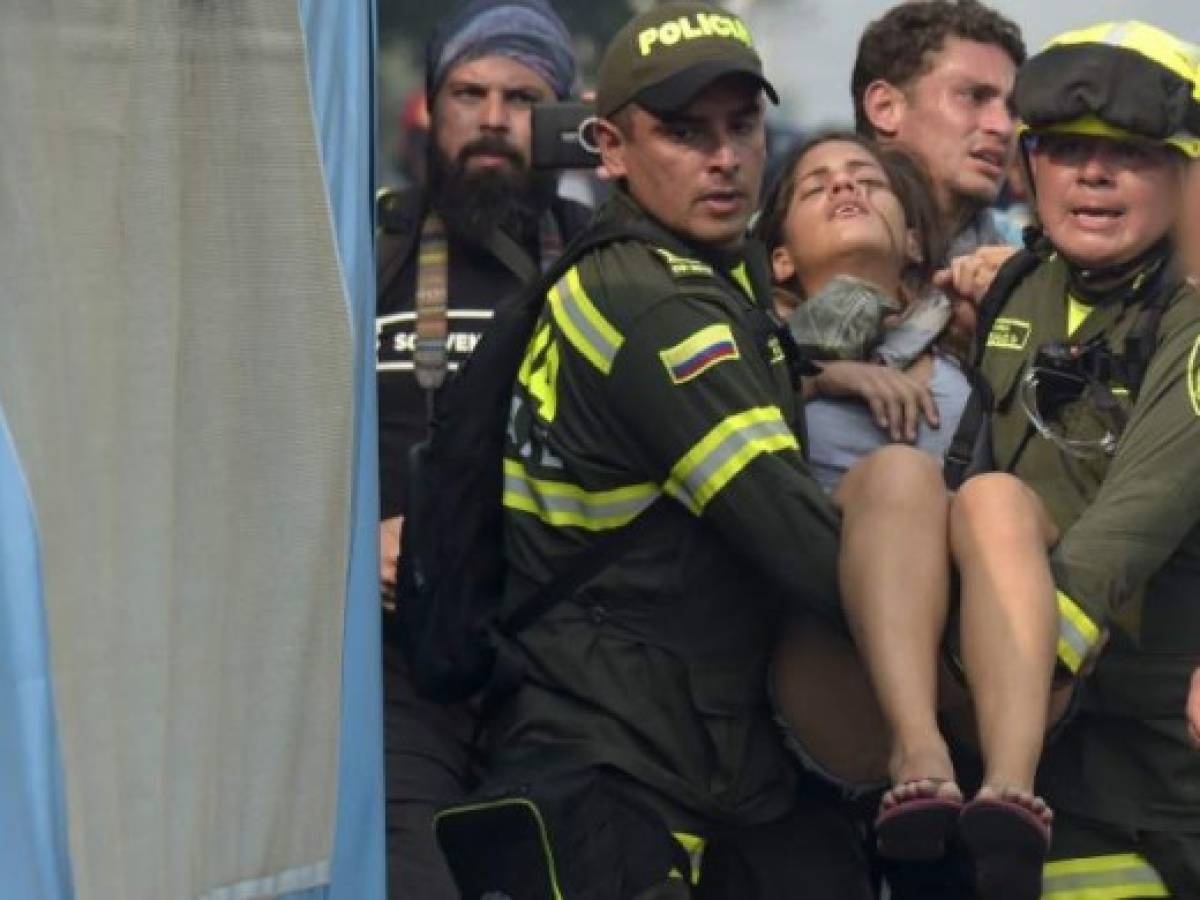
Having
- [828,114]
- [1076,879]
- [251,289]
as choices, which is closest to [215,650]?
[251,289]

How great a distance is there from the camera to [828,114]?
753 cm

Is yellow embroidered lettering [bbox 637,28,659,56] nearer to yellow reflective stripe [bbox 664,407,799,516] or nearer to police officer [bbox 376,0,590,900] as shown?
yellow reflective stripe [bbox 664,407,799,516]

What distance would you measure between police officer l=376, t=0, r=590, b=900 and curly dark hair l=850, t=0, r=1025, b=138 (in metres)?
0.65

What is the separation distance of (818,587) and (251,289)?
1.03 meters

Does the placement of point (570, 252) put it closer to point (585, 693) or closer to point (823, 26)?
point (585, 693)

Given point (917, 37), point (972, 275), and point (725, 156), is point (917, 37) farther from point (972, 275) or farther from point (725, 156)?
point (725, 156)

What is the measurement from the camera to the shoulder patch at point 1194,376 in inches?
155

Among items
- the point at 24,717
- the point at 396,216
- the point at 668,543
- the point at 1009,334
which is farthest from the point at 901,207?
the point at 24,717

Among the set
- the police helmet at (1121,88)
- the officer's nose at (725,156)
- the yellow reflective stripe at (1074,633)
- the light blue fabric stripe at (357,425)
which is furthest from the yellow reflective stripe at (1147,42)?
the light blue fabric stripe at (357,425)

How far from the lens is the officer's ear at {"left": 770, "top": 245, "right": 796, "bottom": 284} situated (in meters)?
4.60

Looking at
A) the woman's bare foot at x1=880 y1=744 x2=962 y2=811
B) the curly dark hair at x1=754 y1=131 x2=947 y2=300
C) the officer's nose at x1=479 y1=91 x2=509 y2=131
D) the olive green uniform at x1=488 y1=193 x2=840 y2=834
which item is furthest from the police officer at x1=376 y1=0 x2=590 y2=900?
the woman's bare foot at x1=880 y1=744 x2=962 y2=811

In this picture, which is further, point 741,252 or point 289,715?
point 741,252

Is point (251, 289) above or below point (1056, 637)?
above

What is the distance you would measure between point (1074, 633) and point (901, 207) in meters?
1.08
